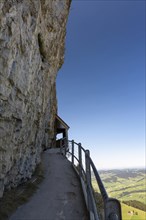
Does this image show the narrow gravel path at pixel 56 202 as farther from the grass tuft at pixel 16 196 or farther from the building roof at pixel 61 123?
the building roof at pixel 61 123

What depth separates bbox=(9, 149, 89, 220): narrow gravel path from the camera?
5.73 metres

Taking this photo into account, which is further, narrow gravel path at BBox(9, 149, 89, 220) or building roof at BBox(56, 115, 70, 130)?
building roof at BBox(56, 115, 70, 130)

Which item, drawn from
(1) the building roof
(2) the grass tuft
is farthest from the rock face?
A: (1) the building roof

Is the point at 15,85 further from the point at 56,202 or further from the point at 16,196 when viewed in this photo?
the point at 56,202

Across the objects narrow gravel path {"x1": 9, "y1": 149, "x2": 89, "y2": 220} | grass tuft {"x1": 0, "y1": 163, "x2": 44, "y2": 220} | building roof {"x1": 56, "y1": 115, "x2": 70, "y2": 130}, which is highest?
building roof {"x1": 56, "y1": 115, "x2": 70, "y2": 130}

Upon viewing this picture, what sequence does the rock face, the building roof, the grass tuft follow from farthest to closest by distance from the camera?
the building roof < the grass tuft < the rock face

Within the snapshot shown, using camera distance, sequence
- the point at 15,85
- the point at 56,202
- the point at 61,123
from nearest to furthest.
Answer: the point at 15,85
the point at 56,202
the point at 61,123

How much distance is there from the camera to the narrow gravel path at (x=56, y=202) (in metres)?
5.73

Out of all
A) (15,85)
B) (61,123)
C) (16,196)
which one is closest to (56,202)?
(16,196)

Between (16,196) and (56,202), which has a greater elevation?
(16,196)

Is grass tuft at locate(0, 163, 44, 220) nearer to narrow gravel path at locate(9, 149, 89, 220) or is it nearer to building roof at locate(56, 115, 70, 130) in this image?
narrow gravel path at locate(9, 149, 89, 220)

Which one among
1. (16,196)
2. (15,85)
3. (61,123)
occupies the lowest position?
(16,196)

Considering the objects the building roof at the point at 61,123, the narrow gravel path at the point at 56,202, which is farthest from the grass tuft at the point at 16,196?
the building roof at the point at 61,123

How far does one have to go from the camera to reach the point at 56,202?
6.82 m
